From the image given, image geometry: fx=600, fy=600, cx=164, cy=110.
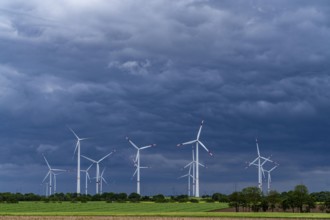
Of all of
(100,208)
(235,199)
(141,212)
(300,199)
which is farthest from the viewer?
(235,199)

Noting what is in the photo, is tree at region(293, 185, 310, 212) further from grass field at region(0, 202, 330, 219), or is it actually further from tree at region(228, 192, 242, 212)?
grass field at region(0, 202, 330, 219)

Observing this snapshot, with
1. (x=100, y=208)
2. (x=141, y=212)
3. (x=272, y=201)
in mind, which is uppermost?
(x=272, y=201)

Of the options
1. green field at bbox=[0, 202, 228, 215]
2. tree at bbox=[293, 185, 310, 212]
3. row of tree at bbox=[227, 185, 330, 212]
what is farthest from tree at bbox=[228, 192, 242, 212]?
tree at bbox=[293, 185, 310, 212]

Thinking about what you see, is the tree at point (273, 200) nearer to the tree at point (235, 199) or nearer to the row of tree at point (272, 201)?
the row of tree at point (272, 201)


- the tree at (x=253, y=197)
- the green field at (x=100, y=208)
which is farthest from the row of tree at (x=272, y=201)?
the green field at (x=100, y=208)

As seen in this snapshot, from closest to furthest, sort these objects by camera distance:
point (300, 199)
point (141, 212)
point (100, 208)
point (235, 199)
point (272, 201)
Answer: point (141, 212) < point (300, 199) < point (272, 201) < point (100, 208) < point (235, 199)

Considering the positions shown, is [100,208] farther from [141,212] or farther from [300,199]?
[300,199]

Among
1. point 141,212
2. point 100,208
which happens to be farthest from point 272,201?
point 100,208

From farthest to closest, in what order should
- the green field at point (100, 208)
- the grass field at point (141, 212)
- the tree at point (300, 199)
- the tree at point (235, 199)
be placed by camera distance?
the tree at point (235, 199)
the tree at point (300, 199)
the green field at point (100, 208)
the grass field at point (141, 212)

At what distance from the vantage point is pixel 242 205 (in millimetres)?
159500

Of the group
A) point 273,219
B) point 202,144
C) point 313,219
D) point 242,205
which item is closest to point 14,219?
point 273,219

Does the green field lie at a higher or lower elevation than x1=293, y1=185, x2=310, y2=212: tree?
lower

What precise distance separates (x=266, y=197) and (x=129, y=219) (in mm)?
66823

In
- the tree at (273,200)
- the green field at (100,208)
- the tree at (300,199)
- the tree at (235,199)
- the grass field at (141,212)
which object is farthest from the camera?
the tree at (235,199)
